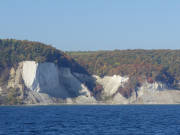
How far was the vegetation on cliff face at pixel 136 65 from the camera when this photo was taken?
145m

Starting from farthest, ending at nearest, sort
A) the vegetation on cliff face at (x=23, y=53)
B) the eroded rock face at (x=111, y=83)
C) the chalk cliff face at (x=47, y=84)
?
the eroded rock face at (x=111, y=83) < the vegetation on cliff face at (x=23, y=53) < the chalk cliff face at (x=47, y=84)

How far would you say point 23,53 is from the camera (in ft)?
436

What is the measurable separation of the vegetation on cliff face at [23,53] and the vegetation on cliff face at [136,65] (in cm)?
1564

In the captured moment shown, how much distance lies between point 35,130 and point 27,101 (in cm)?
6789

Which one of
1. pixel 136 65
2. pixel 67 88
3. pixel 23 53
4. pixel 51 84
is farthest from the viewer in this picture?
pixel 136 65

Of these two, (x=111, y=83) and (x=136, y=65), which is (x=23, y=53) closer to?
(x=111, y=83)

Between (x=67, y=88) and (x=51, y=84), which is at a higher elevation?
(x=51, y=84)

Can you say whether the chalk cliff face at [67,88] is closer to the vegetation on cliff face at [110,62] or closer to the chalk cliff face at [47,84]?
the chalk cliff face at [47,84]

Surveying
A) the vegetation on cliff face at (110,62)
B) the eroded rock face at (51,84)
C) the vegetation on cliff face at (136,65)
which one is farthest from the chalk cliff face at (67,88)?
the vegetation on cliff face at (136,65)

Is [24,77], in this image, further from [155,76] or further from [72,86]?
[155,76]

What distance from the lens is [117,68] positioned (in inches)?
5866

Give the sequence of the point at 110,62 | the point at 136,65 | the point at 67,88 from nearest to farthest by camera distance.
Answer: the point at 67,88
the point at 136,65
the point at 110,62

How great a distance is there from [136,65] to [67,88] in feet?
85.7

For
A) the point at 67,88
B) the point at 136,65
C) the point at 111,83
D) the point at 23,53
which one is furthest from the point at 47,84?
the point at 136,65
